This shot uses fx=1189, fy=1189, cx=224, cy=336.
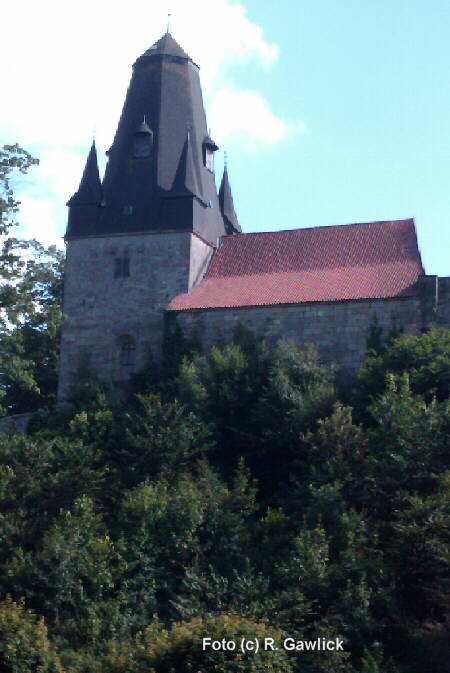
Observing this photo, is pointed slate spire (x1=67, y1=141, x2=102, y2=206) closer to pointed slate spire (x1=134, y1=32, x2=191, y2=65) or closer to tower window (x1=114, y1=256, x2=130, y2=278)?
tower window (x1=114, y1=256, x2=130, y2=278)

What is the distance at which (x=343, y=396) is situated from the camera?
34500 mm

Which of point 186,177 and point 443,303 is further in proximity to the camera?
point 186,177

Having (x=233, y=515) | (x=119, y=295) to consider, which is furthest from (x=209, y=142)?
(x=233, y=515)

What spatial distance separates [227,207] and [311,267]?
6.19 m

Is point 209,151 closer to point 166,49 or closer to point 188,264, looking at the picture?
point 166,49

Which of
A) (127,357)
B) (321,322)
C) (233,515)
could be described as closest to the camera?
(233,515)

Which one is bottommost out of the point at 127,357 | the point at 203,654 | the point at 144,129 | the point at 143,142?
the point at 203,654

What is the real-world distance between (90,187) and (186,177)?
3906mm

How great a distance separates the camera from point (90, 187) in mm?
43844

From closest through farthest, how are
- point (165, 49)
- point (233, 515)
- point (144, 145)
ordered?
point (233, 515) < point (144, 145) < point (165, 49)

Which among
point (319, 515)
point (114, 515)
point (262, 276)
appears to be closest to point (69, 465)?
point (114, 515)

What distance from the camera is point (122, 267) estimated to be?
4231cm

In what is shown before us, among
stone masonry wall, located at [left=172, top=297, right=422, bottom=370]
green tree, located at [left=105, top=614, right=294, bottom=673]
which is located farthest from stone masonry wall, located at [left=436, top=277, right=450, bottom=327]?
green tree, located at [left=105, top=614, right=294, bottom=673]

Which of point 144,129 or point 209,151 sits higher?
point 144,129
